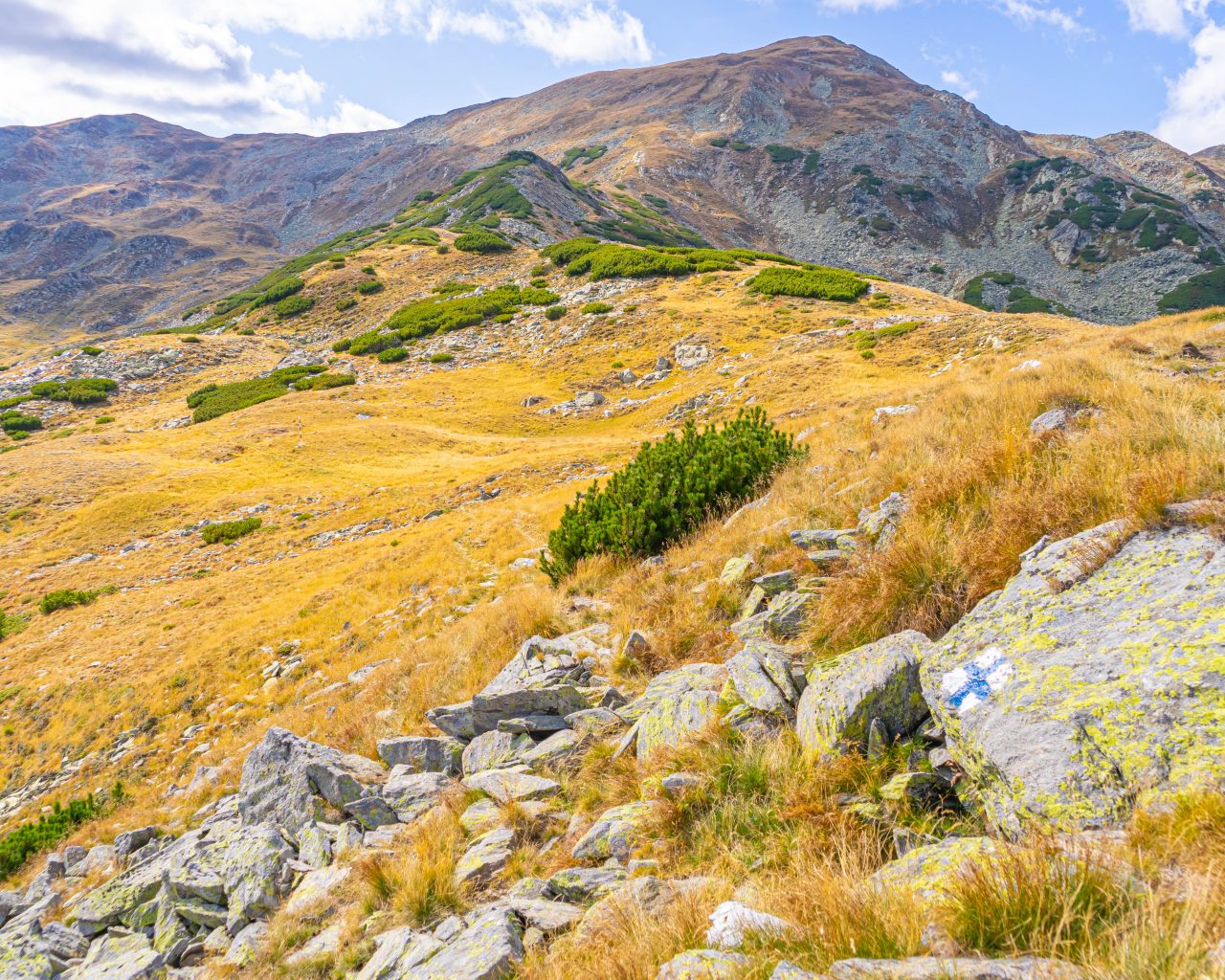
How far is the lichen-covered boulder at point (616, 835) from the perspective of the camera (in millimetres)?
4012

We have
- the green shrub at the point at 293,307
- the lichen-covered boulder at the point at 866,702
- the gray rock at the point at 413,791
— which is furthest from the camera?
the green shrub at the point at 293,307

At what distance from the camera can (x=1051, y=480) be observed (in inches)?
197

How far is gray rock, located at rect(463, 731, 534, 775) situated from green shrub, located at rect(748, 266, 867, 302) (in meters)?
40.4

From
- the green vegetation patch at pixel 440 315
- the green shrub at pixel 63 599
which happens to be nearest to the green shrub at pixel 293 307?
the green vegetation patch at pixel 440 315

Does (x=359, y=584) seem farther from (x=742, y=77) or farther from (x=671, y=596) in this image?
(x=742, y=77)

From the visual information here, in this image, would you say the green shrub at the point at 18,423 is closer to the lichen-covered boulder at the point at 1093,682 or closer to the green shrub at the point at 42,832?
the green shrub at the point at 42,832

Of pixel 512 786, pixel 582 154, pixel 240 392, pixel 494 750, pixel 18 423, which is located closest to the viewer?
pixel 512 786

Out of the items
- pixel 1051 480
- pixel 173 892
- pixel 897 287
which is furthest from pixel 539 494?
pixel 897 287

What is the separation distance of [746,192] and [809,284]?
76.3 m

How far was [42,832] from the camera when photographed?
9547mm

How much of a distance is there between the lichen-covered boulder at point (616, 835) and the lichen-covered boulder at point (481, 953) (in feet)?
2.20

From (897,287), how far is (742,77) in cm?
12117

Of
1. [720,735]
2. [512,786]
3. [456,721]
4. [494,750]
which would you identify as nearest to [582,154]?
[456,721]

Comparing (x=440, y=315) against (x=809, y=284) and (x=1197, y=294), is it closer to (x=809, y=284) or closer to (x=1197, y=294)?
(x=809, y=284)
